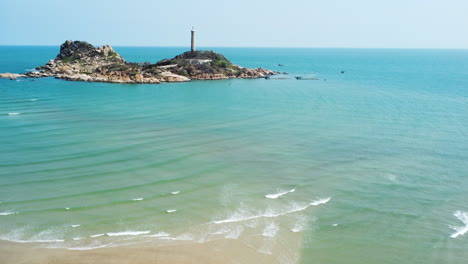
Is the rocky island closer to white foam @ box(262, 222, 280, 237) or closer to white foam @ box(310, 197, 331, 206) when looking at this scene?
white foam @ box(310, 197, 331, 206)

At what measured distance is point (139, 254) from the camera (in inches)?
568

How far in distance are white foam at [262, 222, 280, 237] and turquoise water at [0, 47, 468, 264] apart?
0.10 m

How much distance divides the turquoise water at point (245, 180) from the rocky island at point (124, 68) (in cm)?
3704

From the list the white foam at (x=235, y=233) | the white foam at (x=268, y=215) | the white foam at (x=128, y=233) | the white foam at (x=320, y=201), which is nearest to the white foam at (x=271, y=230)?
the white foam at (x=268, y=215)

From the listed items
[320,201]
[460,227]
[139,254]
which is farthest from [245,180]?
[460,227]

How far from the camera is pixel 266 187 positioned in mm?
21812

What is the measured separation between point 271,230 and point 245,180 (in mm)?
6504

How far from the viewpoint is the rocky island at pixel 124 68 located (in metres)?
83.6

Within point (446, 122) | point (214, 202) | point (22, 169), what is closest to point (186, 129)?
point (22, 169)

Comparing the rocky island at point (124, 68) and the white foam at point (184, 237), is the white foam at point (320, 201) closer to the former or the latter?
the white foam at point (184, 237)

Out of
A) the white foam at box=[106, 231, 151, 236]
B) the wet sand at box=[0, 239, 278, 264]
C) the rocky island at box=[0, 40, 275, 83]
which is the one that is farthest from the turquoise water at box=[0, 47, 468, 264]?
the rocky island at box=[0, 40, 275, 83]

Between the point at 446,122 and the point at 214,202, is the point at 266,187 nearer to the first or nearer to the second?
the point at 214,202

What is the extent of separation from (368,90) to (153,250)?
220 feet

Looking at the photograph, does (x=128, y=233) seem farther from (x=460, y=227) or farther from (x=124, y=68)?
(x=124, y=68)
